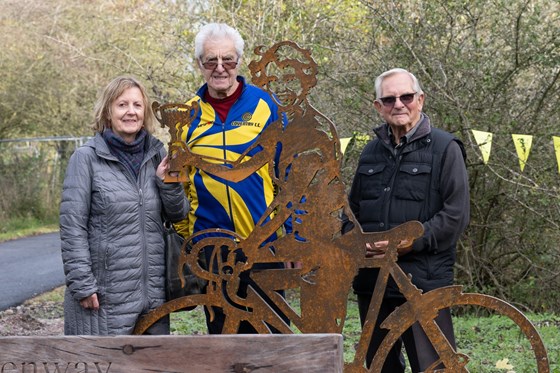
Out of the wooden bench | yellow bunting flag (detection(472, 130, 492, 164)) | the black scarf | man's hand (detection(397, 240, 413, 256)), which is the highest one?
the black scarf

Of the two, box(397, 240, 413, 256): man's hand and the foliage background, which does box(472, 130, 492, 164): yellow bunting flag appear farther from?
box(397, 240, 413, 256): man's hand

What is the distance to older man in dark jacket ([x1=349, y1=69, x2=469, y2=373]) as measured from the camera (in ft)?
13.5

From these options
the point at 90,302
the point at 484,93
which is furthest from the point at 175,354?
the point at 484,93

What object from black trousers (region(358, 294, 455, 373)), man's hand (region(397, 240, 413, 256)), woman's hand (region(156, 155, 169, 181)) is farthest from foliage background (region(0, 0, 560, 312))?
woman's hand (region(156, 155, 169, 181))

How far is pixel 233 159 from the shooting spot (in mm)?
4148

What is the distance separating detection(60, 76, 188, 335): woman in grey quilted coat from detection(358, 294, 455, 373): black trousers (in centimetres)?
96

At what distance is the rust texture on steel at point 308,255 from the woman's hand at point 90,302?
280mm

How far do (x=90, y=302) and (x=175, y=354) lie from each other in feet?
2.63

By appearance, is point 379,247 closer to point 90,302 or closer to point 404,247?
point 404,247

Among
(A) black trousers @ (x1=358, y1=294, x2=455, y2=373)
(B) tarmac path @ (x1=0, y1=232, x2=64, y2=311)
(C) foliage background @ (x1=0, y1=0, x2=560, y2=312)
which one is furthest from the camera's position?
(B) tarmac path @ (x1=0, y1=232, x2=64, y2=311)

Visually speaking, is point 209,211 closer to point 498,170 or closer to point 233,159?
point 233,159

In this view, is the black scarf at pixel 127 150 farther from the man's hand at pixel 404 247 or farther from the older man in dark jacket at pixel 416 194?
the man's hand at pixel 404 247

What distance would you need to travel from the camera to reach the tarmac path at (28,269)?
10.6 metres

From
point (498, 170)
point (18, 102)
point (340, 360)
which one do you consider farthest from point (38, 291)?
point (18, 102)
